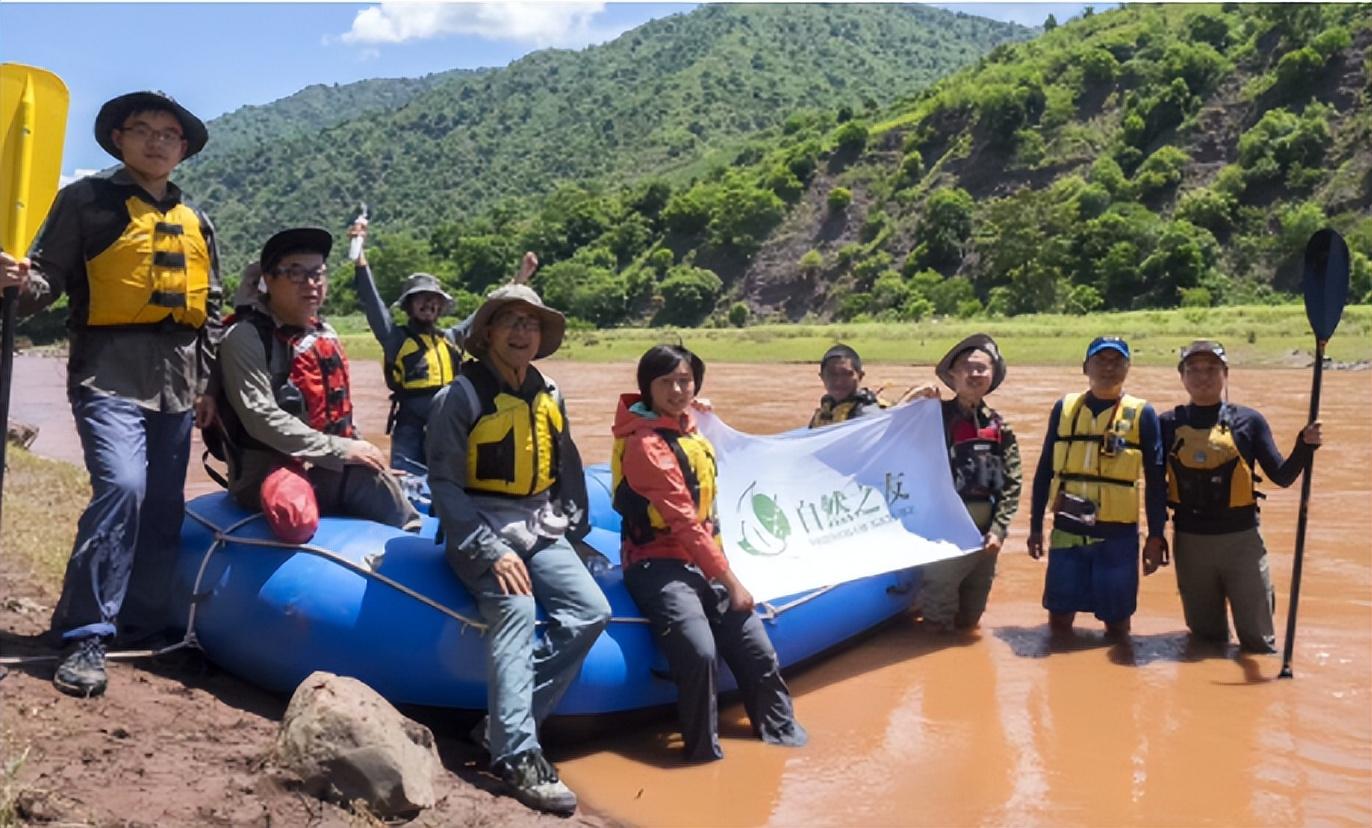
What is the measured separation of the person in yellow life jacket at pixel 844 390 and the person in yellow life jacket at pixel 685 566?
1.88m

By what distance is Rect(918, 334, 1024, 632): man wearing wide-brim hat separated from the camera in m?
6.43

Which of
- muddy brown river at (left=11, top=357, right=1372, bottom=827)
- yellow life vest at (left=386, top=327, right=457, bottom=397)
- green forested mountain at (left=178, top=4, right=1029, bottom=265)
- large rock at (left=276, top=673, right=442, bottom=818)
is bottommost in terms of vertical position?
muddy brown river at (left=11, top=357, right=1372, bottom=827)

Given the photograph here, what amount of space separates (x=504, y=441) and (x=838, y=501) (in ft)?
7.48

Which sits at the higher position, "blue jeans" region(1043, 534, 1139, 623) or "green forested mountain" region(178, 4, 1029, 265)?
"green forested mountain" region(178, 4, 1029, 265)

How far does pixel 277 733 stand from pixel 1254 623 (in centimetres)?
452

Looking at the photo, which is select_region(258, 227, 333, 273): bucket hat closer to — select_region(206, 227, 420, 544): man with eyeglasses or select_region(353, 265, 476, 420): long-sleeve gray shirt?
select_region(206, 227, 420, 544): man with eyeglasses

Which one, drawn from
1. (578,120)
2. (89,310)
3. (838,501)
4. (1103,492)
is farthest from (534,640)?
(578,120)

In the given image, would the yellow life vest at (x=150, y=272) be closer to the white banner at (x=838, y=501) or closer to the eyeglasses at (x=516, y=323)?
the eyeglasses at (x=516, y=323)

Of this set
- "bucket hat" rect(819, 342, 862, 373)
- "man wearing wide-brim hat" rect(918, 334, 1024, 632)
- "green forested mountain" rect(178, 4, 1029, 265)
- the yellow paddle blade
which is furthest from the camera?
"green forested mountain" rect(178, 4, 1029, 265)

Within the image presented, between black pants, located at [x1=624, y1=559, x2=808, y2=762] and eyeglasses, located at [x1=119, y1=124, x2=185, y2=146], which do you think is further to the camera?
black pants, located at [x1=624, y1=559, x2=808, y2=762]

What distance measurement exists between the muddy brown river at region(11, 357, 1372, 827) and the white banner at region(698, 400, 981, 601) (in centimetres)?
56

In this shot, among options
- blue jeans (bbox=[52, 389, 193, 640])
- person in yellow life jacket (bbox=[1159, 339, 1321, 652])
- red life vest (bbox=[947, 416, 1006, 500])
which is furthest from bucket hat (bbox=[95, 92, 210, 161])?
person in yellow life jacket (bbox=[1159, 339, 1321, 652])

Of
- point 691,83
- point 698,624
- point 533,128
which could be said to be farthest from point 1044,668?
point 533,128

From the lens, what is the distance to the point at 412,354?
719 cm
